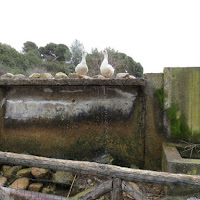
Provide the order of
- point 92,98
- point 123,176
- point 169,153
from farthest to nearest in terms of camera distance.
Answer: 1. point 92,98
2. point 169,153
3. point 123,176

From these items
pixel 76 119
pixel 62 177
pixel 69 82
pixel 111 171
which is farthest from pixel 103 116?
pixel 111 171

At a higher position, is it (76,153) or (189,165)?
(189,165)

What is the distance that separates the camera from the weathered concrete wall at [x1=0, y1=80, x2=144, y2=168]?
3182 mm

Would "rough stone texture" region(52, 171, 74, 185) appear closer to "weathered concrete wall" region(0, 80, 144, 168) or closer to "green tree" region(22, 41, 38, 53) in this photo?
"weathered concrete wall" region(0, 80, 144, 168)

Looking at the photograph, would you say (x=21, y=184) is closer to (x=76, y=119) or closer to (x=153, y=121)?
(x=76, y=119)

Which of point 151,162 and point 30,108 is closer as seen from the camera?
point 151,162

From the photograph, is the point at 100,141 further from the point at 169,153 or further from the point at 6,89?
the point at 6,89

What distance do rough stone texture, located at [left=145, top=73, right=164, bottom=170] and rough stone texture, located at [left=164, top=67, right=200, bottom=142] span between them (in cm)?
15

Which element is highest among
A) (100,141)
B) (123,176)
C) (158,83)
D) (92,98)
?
(158,83)

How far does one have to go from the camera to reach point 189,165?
206 cm

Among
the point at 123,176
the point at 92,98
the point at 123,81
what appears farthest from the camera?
the point at 92,98

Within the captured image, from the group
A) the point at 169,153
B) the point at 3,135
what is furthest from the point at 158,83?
the point at 3,135

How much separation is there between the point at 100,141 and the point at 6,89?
230 cm

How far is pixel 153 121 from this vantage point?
305 centimetres
